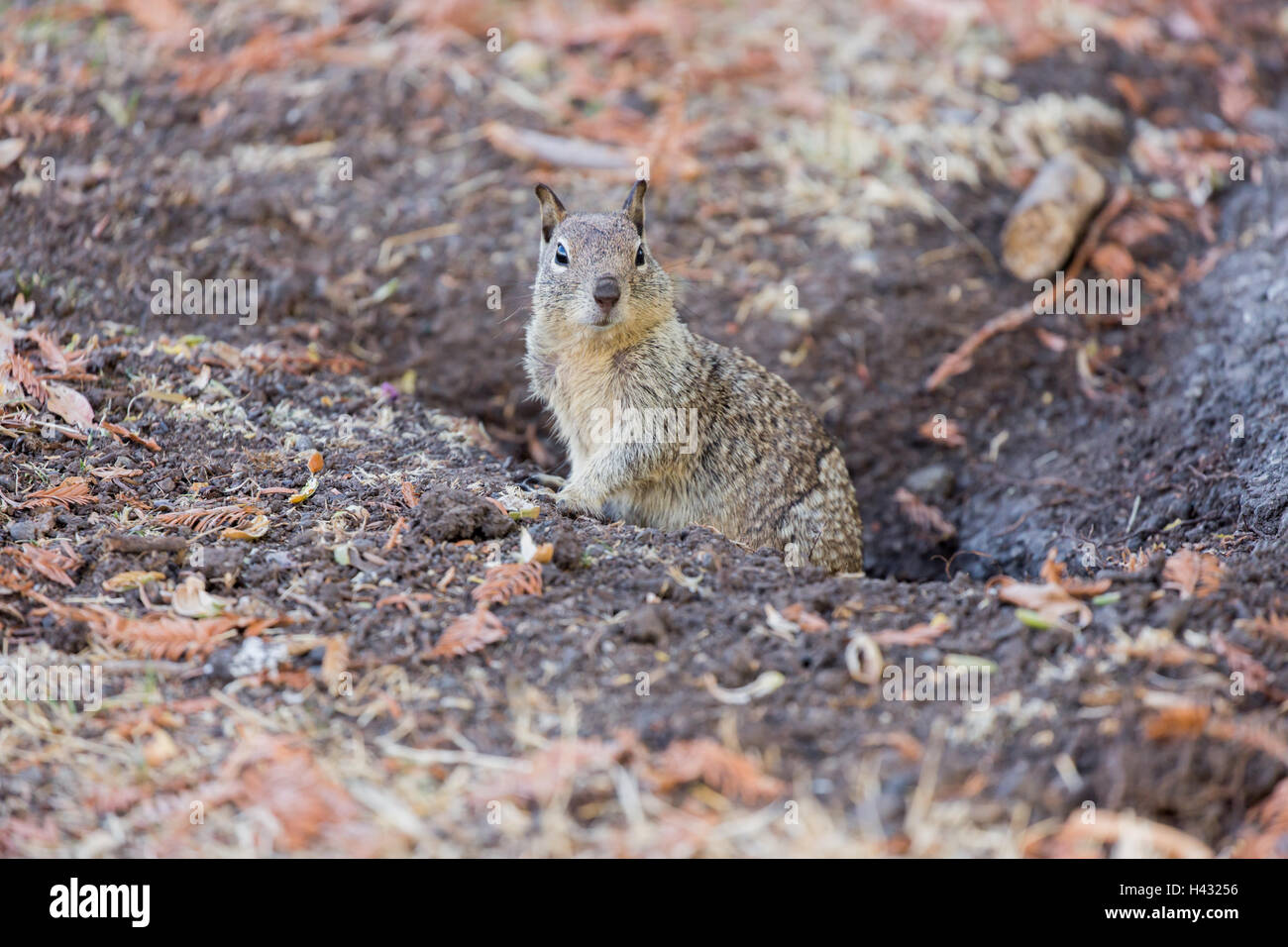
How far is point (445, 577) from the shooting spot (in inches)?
209

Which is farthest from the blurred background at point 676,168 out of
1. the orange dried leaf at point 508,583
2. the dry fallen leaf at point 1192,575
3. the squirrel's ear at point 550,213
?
the orange dried leaf at point 508,583

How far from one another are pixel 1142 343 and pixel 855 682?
5064 millimetres

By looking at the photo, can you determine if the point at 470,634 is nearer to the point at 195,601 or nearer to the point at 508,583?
the point at 508,583

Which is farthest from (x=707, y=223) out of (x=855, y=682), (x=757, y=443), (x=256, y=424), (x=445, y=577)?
(x=855, y=682)

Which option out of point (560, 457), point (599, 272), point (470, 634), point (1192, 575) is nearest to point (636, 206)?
point (599, 272)

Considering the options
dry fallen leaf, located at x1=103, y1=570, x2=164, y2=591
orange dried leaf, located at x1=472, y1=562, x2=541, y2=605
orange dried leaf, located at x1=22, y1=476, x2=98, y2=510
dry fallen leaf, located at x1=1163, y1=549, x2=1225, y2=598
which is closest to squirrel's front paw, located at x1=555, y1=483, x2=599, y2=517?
orange dried leaf, located at x1=472, y1=562, x2=541, y2=605

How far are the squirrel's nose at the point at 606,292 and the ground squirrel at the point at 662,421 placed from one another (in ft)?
0.73

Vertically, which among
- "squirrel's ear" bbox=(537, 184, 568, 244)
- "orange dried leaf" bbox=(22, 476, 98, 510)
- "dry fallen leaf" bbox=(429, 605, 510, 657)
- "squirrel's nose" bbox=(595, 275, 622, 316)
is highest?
"squirrel's ear" bbox=(537, 184, 568, 244)

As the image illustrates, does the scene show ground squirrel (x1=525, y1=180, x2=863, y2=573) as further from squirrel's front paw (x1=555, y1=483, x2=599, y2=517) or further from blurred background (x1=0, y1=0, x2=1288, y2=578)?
blurred background (x1=0, y1=0, x2=1288, y2=578)

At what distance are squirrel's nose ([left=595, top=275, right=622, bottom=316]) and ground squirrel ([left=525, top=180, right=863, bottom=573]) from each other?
22 cm

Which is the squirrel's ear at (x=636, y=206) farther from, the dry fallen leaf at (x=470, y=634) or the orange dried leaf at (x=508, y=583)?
the dry fallen leaf at (x=470, y=634)

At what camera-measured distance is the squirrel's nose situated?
20.9ft

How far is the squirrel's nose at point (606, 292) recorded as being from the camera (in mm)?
6383
